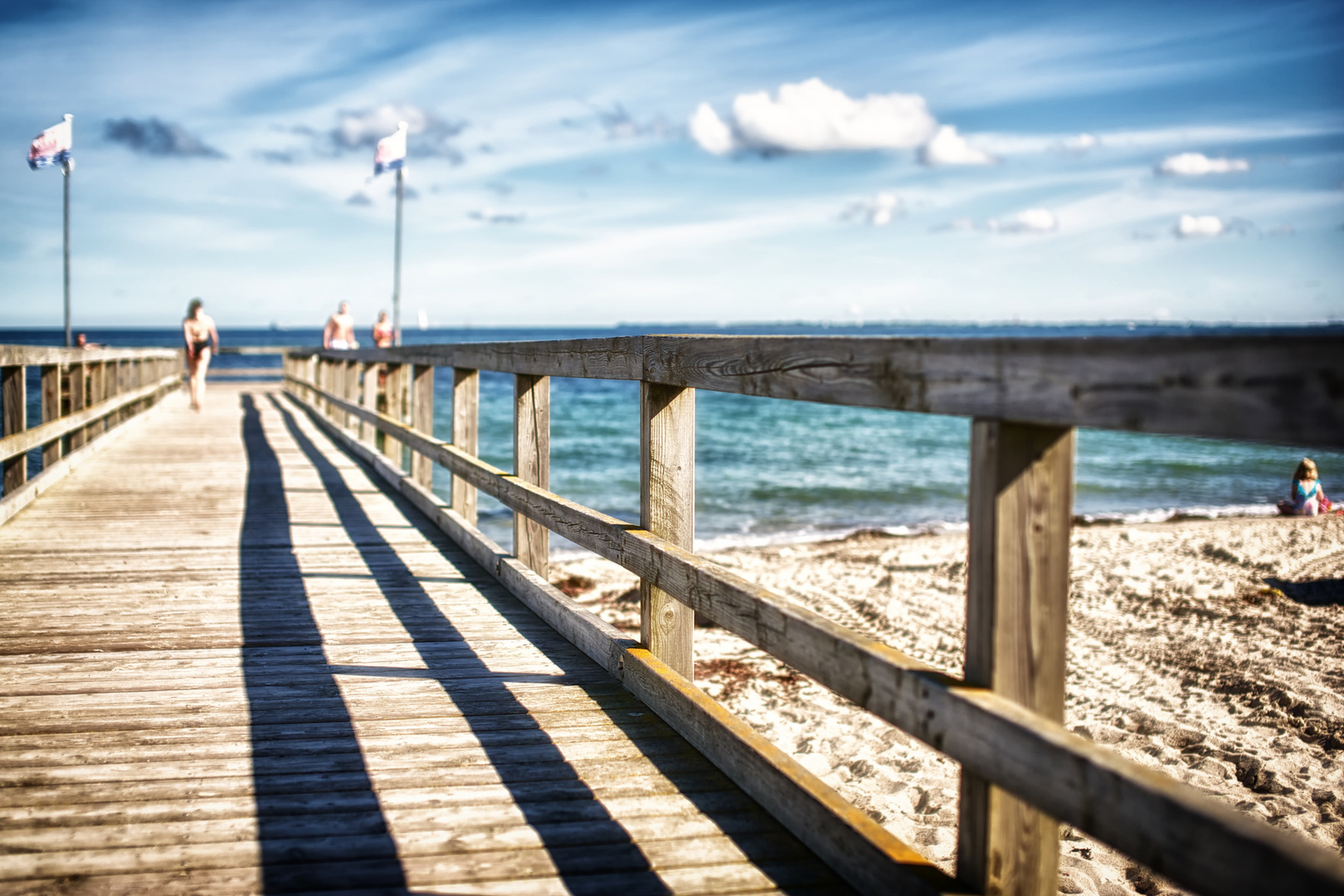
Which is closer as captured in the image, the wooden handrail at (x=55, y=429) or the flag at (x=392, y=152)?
the wooden handrail at (x=55, y=429)

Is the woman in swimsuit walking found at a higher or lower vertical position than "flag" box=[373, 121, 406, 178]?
lower

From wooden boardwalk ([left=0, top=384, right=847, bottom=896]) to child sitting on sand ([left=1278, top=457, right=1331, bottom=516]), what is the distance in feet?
33.6

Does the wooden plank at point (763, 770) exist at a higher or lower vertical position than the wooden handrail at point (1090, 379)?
lower

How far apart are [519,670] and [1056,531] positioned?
8.07ft

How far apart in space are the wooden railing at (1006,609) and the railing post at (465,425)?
2954 mm

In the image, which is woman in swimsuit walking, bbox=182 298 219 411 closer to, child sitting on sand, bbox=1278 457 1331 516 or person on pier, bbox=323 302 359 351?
person on pier, bbox=323 302 359 351

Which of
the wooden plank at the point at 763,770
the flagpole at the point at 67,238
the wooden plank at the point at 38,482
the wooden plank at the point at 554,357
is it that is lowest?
the wooden plank at the point at 763,770

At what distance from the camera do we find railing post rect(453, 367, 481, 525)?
229 inches

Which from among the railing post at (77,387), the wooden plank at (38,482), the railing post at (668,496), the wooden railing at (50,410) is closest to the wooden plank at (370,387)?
the wooden railing at (50,410)

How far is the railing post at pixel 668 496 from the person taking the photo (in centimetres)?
307

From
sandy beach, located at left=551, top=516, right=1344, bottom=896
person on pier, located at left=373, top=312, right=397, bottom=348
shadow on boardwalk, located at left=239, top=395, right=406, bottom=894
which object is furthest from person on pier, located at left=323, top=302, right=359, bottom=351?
shadow on boardwalk, located at left=239, top=395, right=406, bottom=894

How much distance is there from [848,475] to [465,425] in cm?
1436

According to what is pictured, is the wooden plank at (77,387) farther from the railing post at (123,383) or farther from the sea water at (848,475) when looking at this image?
the sea water at (848,475)

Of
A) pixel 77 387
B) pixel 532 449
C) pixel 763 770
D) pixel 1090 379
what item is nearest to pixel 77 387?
pixel 77 387
